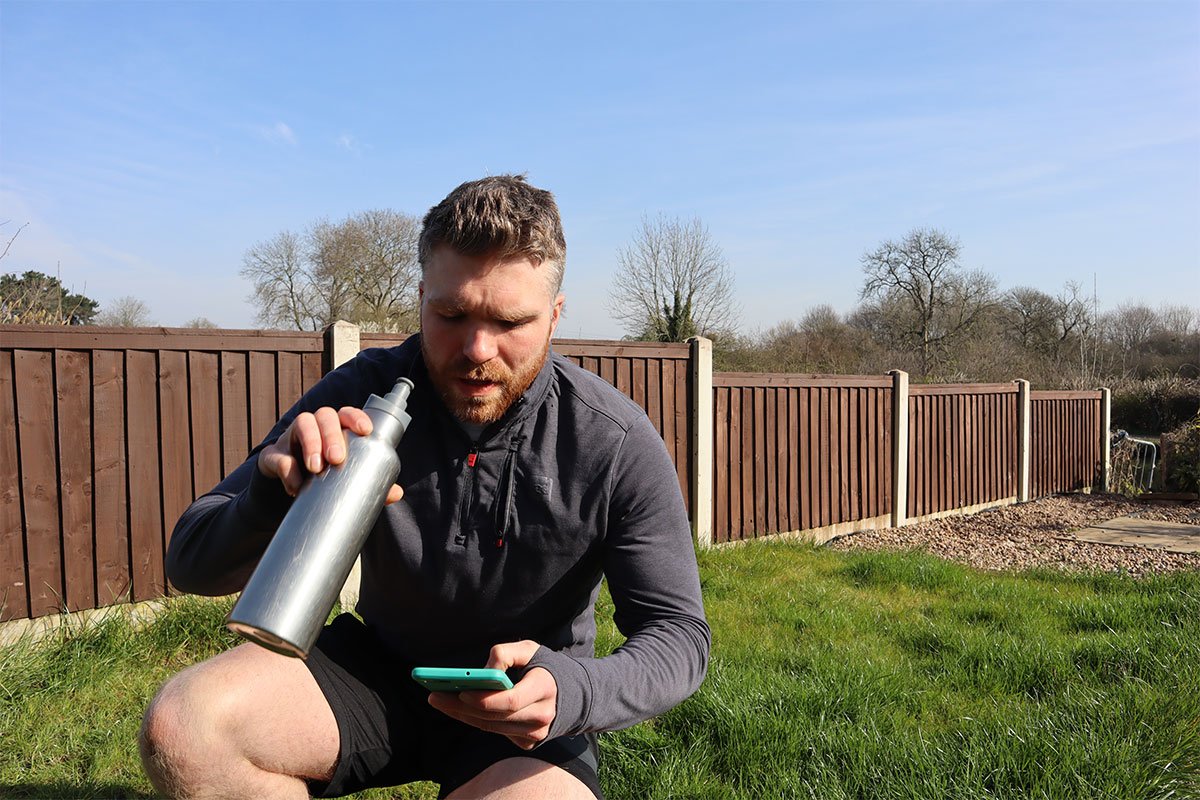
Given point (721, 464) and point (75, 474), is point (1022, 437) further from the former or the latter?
point (75, 474)

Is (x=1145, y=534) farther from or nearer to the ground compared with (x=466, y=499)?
nearer to the ground

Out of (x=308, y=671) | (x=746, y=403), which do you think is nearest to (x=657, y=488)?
(x=308, y=671)

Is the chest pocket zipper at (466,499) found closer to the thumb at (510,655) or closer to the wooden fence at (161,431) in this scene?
the thumb at (510,655)

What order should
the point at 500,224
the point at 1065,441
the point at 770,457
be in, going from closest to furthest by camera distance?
the point at 500,224, the point at 770,457, the point at 1065,441

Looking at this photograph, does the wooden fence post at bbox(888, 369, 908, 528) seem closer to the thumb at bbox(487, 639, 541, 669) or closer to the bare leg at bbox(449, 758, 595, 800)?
the bare leg at bbox(449, 758, 595, 800)

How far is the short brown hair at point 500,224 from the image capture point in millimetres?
1860

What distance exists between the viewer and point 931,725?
10.4ft

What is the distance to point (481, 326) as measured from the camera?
1.89m

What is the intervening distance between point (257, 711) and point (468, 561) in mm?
560

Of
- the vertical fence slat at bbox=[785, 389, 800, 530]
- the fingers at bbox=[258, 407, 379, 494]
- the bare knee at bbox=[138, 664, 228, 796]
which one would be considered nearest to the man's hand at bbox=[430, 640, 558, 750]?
the fingers at bbox=[258, 407, 379, 494]

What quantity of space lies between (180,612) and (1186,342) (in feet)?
123

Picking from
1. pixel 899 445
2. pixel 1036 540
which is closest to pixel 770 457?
pixel 899 445

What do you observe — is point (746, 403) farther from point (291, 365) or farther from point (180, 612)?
point (180, 612)

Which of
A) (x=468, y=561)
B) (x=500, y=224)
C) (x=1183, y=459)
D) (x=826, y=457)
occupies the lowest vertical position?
(x=1183, y=459)
